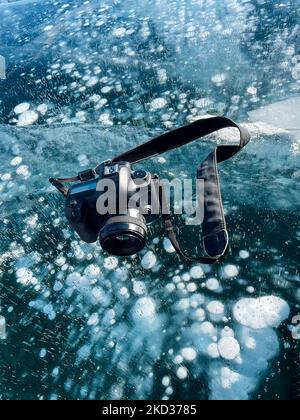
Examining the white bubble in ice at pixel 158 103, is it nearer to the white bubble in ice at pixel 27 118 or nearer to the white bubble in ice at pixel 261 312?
the white bubble in ice at pixel 27 118

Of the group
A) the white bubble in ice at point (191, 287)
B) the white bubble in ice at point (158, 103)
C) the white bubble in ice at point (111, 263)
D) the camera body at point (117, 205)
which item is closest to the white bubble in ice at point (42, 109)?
the white bubble in ice at point (158, 103)

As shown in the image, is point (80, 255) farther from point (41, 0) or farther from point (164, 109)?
point (41, 0)

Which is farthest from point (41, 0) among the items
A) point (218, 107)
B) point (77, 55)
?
point (218, 107)

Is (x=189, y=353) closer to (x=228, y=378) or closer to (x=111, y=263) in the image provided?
(x=228, y=378)

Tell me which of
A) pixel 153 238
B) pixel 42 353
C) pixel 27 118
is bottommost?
pixel 42 353

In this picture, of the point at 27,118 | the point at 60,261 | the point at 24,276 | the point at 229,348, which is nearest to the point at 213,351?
the point at 229,348

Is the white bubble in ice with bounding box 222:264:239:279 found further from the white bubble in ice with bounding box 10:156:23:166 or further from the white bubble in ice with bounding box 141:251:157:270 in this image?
the white bubble in ice with bounding box 10:156:23:166
